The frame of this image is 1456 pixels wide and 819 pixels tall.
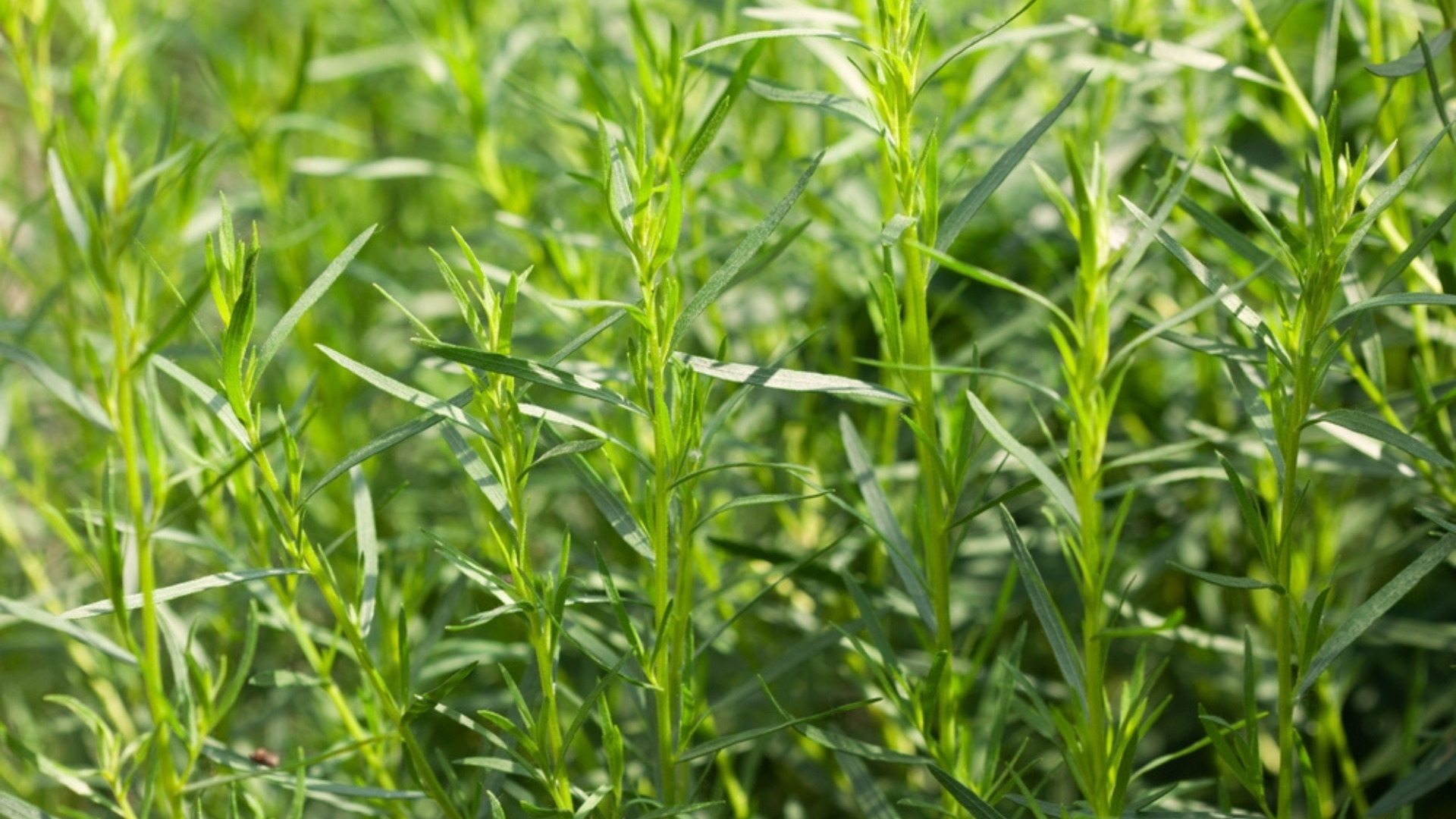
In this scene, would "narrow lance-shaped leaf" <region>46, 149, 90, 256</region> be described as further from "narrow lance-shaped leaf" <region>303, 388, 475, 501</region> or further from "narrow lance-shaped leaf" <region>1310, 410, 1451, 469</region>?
"narrow lance-shaped leaf" <region>1310, 410, 1451, 469</region>

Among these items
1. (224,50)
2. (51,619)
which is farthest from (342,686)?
(224,50)

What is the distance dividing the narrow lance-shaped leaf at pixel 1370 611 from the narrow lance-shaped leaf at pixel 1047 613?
0.28 feet

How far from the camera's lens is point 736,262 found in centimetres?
48

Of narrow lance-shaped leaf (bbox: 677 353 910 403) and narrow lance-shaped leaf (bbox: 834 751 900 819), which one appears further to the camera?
narrow lance-shaped leaf (bbox: 834 751 900 819)

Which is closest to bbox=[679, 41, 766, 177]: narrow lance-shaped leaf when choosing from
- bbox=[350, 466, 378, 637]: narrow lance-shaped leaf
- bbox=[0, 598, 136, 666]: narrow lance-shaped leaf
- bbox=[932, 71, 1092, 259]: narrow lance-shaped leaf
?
bbox=[932, 71, 1092, 259]: narrow lance-shaped leaf

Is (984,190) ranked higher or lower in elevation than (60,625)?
higher

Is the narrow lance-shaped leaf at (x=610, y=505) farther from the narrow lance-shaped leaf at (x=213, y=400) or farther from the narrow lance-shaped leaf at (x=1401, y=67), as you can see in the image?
the narrow lance-shaped leaf at (x=1401, y=67)

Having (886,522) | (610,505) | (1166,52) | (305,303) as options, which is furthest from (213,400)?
(1166,52)

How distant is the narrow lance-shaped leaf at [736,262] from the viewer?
467 millimetres

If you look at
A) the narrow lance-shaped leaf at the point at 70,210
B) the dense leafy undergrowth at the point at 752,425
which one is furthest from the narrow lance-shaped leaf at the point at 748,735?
the narrow lance-shaped leaf at the point at 70,210

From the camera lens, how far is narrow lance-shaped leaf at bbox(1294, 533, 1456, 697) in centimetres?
48

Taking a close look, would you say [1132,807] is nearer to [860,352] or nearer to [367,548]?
[367,548]

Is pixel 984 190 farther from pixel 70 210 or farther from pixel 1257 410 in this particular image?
pixel 70 210

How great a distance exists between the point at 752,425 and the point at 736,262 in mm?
398
